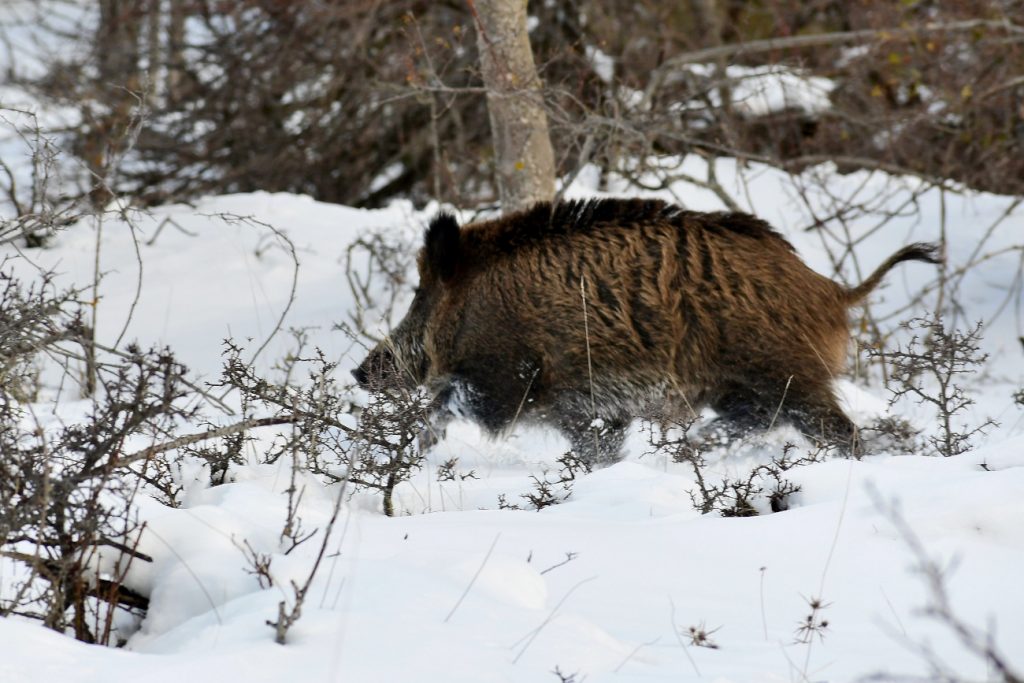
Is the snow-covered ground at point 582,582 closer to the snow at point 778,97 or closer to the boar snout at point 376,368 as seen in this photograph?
the boar snout at point 376,368

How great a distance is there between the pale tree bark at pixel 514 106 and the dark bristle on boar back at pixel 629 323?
1.46m

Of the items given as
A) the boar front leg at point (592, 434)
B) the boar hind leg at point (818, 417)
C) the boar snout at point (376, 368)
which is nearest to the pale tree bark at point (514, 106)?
the boar snout at point (376, 368)

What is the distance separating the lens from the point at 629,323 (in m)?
5.25

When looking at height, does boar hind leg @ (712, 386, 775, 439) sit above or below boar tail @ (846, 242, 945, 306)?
below

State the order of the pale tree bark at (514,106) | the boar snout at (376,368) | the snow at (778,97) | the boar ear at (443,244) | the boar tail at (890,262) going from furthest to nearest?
the snow at (778,97) < the pale tree bark at (514,106) < the boar ear at (443,244) < the boar tail at (890,262) < the boar snout at (376,368)

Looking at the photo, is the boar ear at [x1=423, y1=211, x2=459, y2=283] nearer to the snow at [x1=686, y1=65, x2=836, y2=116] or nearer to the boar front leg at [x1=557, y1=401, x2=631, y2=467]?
the boar front leg at [x1=557, y1=401, x2=631, y2=467]

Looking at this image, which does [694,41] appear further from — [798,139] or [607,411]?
[607,411]

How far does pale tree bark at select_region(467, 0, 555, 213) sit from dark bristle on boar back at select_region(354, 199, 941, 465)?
146cm

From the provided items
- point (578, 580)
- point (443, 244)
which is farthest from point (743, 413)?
point (578, 580)

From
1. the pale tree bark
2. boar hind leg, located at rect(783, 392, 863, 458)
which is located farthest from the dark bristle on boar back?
the pale tree bark

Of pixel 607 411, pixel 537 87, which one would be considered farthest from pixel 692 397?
pixel 537 87

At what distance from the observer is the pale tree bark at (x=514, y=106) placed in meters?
6.99

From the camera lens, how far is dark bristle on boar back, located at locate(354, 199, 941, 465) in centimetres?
515

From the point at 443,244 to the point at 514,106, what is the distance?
1951 millimetres
